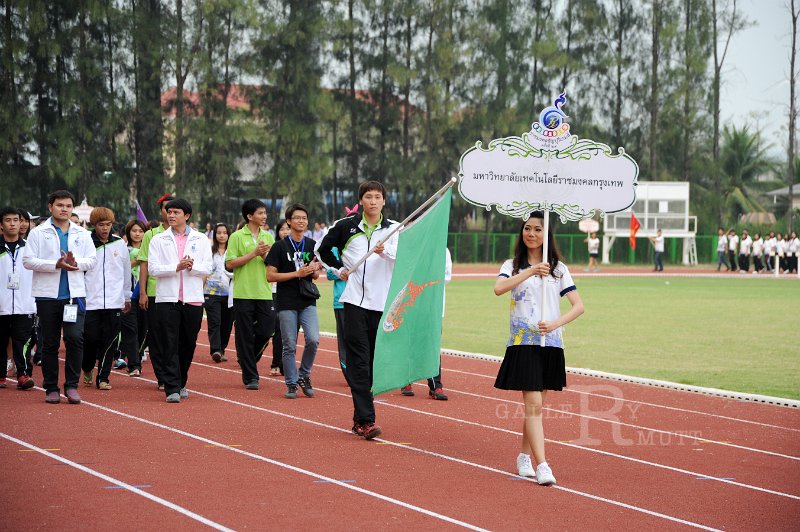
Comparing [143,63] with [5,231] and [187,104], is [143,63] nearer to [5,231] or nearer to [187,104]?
[187,104]

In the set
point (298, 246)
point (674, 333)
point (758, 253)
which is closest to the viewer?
point (298, 246)

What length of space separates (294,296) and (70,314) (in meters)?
2.27

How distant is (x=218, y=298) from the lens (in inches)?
601

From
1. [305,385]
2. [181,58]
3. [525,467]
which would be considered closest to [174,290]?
[305,385]

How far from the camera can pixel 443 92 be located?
61531 millimetres

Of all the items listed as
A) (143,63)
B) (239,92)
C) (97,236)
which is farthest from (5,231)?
(239,92)

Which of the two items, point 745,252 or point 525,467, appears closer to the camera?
point 525,467

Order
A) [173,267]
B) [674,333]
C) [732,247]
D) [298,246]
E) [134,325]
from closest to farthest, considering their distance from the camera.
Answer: [173,267]
[298,246]
[134,325]
[674,333]
[732,247]

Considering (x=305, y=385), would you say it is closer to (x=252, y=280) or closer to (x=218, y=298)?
(x=252, y=280)

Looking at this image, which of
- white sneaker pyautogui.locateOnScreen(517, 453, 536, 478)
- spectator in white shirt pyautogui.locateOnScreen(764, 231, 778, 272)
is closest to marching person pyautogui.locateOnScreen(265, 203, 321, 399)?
white sneaker pyautogui.locateOnScreen(517, 453, 536, 478)

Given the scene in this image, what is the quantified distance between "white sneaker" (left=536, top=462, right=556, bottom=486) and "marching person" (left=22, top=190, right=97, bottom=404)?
5.19 meters

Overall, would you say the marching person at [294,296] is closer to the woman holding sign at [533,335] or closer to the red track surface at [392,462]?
the red track surface at [392,462]

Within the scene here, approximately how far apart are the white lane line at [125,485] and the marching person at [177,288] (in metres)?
2.60

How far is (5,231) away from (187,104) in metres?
43.9
